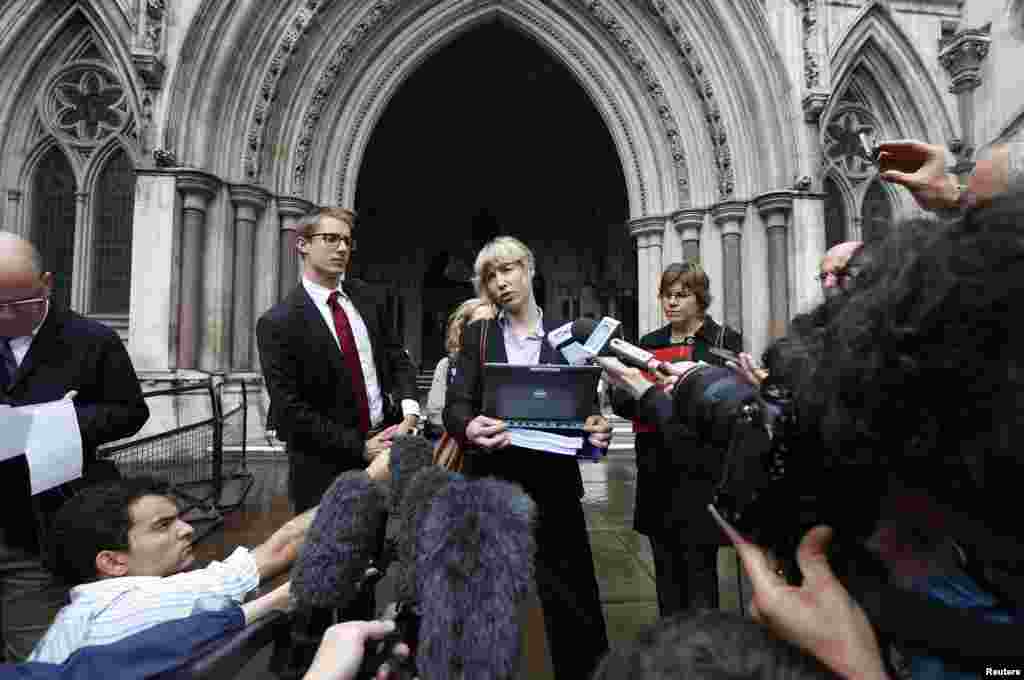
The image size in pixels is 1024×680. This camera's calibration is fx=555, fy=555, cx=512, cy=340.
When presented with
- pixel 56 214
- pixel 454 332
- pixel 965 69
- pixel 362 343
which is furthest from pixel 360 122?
pixel 965 69

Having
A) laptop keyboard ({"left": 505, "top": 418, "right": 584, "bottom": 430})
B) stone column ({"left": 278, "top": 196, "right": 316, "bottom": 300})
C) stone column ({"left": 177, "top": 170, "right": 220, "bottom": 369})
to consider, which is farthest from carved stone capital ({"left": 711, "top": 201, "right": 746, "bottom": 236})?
laptop keyboard ({"left": 505, "top": 418, "right": 584, "bottom": 430})

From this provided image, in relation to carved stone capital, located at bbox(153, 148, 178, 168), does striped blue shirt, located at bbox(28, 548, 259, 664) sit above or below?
below

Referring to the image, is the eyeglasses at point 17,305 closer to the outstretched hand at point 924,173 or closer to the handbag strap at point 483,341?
the handbag strap at point 483,341

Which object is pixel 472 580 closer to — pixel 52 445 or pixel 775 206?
pixel 52 445

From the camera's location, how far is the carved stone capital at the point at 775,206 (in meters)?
8.30

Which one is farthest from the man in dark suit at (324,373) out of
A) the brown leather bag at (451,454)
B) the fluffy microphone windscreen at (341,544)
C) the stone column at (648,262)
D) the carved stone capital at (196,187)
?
the stone column at (648,262)

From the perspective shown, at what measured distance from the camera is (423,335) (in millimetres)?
14945

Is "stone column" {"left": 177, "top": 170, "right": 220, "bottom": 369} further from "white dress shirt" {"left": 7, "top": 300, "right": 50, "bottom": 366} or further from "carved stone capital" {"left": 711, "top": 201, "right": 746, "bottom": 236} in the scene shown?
"carved stone capital" {"left": 711, "top": 201, "right": 746, "bottom": 236}

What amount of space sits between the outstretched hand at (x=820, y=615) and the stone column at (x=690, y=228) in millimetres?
8706

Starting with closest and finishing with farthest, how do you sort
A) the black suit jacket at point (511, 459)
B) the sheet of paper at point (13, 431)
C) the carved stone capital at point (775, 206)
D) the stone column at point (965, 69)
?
the sheet of paper at point (13, 431), the black suit jacket at point (511, 459), the carved stone capital at point (775, 206), the stone column at point (965, 69)

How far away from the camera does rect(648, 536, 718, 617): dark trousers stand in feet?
7.49

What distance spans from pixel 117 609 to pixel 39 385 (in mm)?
1281

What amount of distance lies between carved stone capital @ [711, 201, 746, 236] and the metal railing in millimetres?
7401

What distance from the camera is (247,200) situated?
7.90 metres
